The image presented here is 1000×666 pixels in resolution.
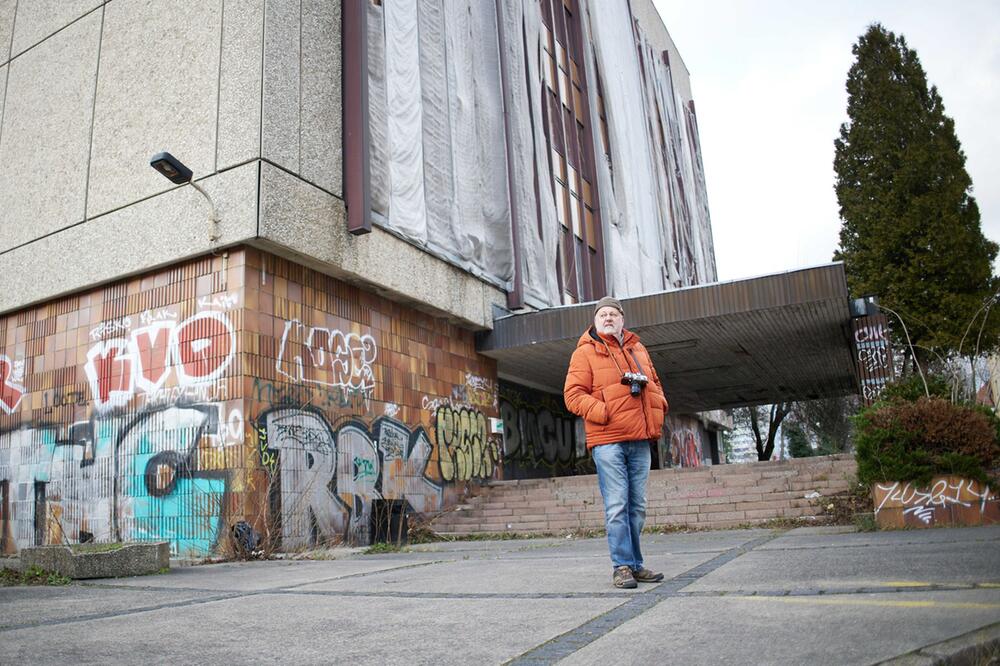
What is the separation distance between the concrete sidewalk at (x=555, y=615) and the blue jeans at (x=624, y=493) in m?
0.28

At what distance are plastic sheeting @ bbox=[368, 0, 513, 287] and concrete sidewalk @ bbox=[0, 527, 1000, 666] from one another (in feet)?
32.2

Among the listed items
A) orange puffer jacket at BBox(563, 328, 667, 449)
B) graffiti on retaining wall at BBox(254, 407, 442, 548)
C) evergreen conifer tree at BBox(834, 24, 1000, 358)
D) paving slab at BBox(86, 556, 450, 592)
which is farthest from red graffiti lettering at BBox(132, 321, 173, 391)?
evergreen conifer tree at BBox(834, 24, 1000, 358)

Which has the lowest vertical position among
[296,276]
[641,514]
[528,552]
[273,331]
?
[528,552]

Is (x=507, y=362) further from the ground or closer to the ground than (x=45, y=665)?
further from the ground

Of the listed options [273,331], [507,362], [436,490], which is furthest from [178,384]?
[507,362]

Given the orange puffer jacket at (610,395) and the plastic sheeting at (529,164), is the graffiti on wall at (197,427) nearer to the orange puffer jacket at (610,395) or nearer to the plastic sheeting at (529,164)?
the plastic sheeting at (529,164)

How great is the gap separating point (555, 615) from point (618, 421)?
1.46 meters

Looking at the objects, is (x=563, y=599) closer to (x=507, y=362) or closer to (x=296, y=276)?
(x=296, y=276)

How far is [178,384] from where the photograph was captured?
11.5m

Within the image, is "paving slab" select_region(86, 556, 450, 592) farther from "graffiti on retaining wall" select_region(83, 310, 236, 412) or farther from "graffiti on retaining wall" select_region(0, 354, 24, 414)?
"graffiti on retaining wall" select_region(0, 354, 24, 414)

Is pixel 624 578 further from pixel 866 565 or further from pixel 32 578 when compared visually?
pixel 32 578

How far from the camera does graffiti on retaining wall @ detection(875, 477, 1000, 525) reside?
763 centimetres

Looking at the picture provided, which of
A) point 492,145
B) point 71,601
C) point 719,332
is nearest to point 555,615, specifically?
point 71,601

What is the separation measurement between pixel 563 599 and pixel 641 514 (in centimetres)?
101
